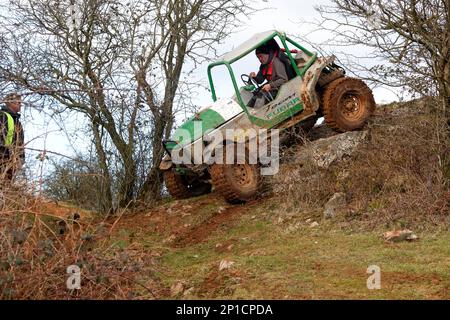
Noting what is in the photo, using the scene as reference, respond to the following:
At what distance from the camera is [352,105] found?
1164 cm

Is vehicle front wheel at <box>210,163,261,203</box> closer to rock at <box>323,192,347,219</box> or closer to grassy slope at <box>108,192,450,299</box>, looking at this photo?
grassy slope at <box>108,192,450,299</box>

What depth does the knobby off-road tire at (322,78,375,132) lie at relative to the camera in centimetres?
1126

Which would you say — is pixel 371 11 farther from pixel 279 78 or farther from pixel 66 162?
pixel 66 162

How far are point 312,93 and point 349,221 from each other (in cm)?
295

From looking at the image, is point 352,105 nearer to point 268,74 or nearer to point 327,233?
point 268,74

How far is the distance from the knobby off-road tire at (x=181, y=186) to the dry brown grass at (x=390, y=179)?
1630mm

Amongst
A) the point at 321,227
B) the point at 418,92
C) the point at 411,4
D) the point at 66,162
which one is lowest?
the point at 321,227

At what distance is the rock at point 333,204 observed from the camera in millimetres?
8883

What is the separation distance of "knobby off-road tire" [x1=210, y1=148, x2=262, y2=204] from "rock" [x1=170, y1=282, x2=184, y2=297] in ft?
12.7

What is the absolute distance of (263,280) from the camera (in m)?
6.25

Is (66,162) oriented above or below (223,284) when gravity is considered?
above

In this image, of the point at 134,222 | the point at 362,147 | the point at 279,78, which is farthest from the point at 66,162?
the point at 362,147

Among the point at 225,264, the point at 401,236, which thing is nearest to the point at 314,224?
the point at 401,236

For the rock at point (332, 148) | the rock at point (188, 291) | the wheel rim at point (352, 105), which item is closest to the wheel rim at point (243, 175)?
the rock at point (332, 148)
